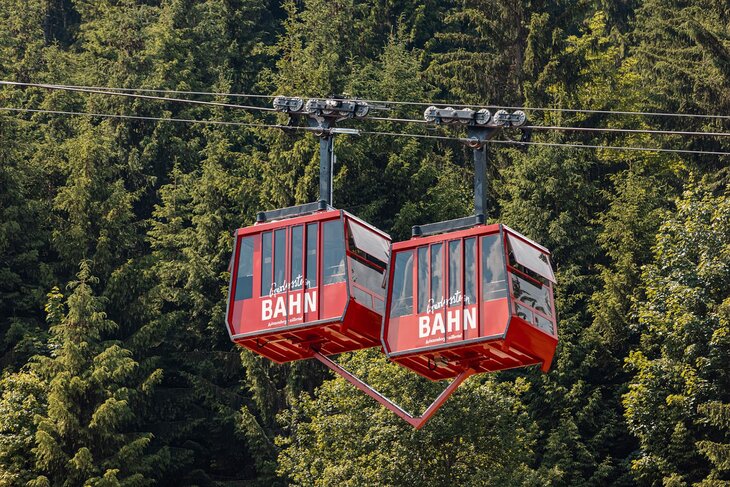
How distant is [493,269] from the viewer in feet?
102

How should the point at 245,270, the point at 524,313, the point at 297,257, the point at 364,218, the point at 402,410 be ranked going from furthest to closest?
the point at 364,218, the point at 245,270, the point at 297,257, the point at 402,410, the point at 524,313

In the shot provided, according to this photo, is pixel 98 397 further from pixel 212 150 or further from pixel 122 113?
pixel 122 113

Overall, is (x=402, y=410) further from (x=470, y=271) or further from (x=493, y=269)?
(x=493, y=269)

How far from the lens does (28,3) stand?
79688mm

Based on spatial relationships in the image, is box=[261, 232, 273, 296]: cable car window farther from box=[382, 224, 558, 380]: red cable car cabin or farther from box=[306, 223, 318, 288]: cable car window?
box=[382, 224, 558, 380]: red cable car cabin

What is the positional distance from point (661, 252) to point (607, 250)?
7.83m

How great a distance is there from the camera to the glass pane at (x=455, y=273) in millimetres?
31188

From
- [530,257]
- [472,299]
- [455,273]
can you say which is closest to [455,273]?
[455,273]

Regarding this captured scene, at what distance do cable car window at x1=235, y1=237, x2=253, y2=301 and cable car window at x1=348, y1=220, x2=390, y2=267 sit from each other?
210cm

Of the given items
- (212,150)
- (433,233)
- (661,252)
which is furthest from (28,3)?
(433,233)

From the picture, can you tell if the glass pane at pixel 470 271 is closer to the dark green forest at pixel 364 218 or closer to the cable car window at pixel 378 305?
the cable car window at pixel 378 305

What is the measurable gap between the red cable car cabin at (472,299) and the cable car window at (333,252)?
0.95 meters

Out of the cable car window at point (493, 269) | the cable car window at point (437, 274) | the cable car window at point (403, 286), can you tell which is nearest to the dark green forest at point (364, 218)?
the cable car window at point (403, 286)

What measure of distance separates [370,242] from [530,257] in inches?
124
